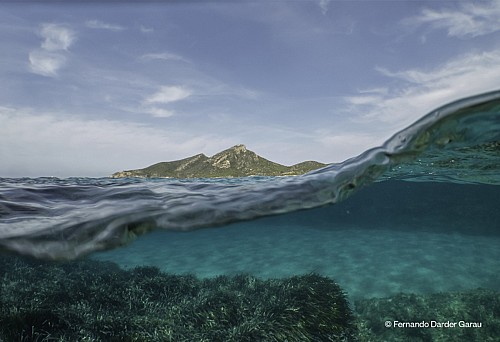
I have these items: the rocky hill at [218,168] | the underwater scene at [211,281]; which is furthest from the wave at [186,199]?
the rocky hill at [218,168]

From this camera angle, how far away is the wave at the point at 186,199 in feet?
23.7

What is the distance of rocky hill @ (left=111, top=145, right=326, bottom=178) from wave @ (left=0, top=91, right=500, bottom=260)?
985cm

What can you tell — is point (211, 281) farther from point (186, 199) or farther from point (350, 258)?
point (350, 258)

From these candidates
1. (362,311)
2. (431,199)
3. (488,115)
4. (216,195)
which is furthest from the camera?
(431,199)

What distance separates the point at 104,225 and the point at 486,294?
45.6 feet

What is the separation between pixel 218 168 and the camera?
2300 cm

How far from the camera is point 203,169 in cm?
2317

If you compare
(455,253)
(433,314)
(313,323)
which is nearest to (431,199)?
(455,253)

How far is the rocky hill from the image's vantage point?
70.0ft

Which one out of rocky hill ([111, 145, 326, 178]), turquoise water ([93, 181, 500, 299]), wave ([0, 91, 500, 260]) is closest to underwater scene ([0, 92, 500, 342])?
wave ([0, 91, 500, 260])

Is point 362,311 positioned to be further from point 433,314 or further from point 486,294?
point 486,294

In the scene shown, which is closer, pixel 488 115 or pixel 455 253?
pixel 488 115

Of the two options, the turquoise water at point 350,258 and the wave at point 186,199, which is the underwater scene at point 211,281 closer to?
the wave at point 186,199

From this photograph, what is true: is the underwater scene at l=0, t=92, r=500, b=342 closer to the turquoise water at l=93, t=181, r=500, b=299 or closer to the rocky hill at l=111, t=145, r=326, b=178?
the turquoise water at l=93, t=181, r=500, b=299
